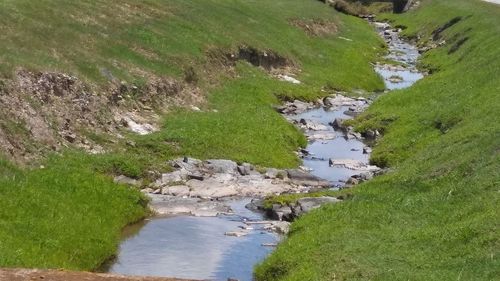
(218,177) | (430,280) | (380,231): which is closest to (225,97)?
(218,177)

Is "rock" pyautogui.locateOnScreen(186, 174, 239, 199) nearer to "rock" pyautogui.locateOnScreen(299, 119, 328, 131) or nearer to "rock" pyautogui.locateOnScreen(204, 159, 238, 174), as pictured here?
"rock" pyautogui.locateOnScreen(204, 159, 238, 174)

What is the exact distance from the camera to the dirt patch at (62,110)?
102ft

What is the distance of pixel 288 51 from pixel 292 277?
4351 cm

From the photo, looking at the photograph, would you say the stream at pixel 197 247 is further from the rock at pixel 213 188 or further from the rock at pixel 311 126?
the rock at pixel 311 126

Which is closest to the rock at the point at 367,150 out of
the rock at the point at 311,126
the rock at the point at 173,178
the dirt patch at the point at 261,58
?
the rock at the point at 311,126

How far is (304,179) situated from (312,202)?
5.42 m

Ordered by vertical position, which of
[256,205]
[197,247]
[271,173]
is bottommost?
[271,173]

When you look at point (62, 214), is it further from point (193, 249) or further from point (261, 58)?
point (261, 58)

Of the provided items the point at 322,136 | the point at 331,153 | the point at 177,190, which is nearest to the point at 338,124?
the point at 322,136

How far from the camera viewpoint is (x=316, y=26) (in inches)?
3253

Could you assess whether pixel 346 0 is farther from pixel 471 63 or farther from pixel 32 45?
pixel 32 45

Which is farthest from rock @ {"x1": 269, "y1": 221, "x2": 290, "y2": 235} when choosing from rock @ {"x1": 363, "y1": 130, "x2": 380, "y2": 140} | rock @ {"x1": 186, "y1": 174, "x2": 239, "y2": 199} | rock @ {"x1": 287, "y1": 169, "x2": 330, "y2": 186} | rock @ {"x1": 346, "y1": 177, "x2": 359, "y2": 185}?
rock @ {"x1": 363, "y1": 130, "x2": 380, "y2": 140}

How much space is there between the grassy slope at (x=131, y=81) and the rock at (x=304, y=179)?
2087 millimetres

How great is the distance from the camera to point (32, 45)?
128ft
